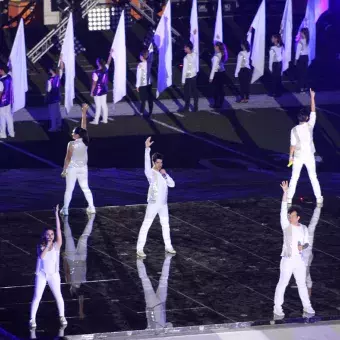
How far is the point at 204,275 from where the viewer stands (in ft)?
72.5

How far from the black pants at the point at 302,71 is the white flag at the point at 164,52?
369 centimetres

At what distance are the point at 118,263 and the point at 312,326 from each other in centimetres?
Result: 420

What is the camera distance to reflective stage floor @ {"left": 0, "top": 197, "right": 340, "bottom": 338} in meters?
20.1

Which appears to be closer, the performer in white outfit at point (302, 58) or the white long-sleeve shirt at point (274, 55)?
the white long-sleeve shirt at point (274, 55)

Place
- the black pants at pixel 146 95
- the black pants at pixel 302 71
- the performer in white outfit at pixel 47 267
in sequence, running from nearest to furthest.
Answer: the performer in white outfit at pixel 47 267
the black pants at pixel 146 95
the black pants at pixel 302 71

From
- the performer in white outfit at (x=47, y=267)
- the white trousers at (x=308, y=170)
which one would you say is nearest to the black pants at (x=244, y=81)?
the white trousers at (x=308, y=170)

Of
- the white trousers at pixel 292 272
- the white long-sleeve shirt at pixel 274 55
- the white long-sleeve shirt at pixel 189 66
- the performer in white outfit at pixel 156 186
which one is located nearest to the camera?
the white trousers at pixel 292 272

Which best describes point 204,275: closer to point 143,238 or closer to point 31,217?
point 143,238

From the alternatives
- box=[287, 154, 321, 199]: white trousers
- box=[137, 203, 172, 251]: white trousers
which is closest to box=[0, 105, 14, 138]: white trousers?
box=[287, 154, 321, 199]: white trousers

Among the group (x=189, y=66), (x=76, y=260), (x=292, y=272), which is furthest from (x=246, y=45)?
(x=292, y=272)

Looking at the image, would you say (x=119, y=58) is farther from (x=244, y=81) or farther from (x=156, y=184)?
(x=156, y=184)

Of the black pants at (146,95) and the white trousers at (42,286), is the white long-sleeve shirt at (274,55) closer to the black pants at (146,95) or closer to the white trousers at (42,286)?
the black pants at (146,95)

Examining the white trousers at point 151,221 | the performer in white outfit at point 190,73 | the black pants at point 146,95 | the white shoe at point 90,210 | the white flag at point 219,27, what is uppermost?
the white flag at point 219,27

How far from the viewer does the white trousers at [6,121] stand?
3173cm
